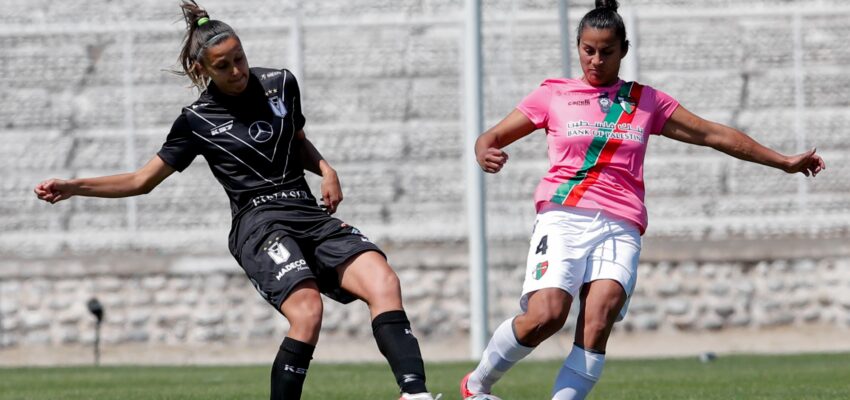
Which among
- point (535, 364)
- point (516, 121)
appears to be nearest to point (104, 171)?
point (535, 364)

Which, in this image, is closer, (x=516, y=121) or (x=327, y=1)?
(x=516, y=121)

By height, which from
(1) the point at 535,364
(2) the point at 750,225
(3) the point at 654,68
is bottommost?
(1) the point at 535,364

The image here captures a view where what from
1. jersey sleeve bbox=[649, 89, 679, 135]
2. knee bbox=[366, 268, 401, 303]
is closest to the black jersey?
knee bbox=[366, 268, 401, 303]

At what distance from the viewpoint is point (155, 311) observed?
16109 millimetres

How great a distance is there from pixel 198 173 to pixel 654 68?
521cm

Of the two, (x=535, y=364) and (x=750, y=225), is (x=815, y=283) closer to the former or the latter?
(x=750, y=225)

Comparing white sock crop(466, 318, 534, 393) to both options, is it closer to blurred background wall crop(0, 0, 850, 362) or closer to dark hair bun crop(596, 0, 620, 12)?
dark hair bun crop(596, 0, 620, 12)

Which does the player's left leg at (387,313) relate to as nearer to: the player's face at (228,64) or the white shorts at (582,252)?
the white shorts at (582,252)

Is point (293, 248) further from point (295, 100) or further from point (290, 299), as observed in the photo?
point (295, 100)

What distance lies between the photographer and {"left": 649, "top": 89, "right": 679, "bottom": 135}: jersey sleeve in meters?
6.20

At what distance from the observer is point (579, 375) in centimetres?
597

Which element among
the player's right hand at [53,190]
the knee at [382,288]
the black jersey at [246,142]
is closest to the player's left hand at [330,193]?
the black jersey at [246,142]

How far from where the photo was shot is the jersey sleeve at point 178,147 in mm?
6219

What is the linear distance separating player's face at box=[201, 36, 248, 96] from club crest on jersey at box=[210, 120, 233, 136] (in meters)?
0.14
